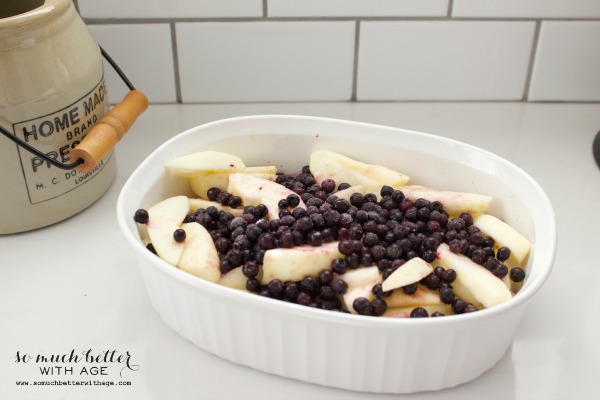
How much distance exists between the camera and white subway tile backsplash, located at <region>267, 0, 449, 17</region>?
106cm

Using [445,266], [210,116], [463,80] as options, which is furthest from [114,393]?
[463,80]

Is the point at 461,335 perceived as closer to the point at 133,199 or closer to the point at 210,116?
the point at 133,199

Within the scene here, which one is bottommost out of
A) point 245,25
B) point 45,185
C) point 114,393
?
point 114,393

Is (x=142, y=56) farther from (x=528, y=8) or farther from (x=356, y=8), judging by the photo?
(x=528, y=8)

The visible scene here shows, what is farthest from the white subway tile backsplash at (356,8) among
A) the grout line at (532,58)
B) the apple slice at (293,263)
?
the apple slice at (293,263)

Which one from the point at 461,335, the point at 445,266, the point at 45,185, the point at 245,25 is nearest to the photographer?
the point at 461,335

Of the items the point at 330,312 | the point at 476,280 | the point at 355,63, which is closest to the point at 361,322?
the point at 330,312

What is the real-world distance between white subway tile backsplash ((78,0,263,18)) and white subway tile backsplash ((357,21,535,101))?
0.62 ft

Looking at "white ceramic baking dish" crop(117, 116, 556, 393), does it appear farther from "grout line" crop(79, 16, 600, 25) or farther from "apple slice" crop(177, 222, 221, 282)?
"grout line" crop(79, 16, 600, 25)

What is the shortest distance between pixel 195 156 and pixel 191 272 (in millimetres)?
195

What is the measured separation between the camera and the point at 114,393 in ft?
2.22

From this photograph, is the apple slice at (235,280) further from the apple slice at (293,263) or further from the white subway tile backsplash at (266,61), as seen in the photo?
the white subway tile backsplash at (266,61)

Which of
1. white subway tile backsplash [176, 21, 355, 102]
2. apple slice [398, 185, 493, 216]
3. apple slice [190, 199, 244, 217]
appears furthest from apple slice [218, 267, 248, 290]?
white subway tile backsplash [176, 21, 355, 102]

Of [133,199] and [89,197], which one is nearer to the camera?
[133,199]
